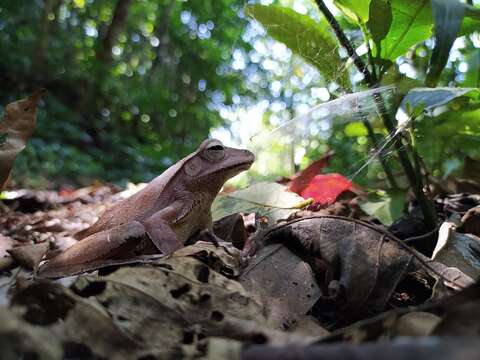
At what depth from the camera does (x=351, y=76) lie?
165 cm

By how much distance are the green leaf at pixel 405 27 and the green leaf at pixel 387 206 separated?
19.1 inches

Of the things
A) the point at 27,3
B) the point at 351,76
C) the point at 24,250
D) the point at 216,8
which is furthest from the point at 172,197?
the point at 216,8

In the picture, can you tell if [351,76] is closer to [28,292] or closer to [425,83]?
[425,83]

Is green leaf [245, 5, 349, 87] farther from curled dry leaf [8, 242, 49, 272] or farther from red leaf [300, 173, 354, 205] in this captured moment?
curled dry leaf [8, 242, 49, 272]

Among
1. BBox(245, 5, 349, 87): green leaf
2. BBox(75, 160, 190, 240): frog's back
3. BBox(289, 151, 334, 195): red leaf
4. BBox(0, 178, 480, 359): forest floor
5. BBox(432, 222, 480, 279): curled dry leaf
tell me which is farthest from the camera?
BBox(289, 151, 334, 195): red leaf

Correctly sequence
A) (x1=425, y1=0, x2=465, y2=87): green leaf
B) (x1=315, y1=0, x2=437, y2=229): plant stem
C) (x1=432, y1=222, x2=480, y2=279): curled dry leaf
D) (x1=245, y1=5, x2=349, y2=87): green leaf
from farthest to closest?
1. (x1=245, y1=5, x2=349, y2=87): green leaf
2. (x1=315, y1=0, x2=437, y2=229): plant stem
3. (x1=432, y1=222, x2=480, y2=279): curled dry leaf
4. (x1=425, y1=0, x2=465, y2=87): green leaf

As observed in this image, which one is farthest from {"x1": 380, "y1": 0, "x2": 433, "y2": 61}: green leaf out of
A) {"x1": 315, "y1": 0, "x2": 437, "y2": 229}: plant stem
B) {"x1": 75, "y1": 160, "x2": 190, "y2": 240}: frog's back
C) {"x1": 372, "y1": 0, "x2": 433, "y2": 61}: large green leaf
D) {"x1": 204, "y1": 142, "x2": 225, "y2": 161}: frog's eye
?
{"x1": 75, "y1": 160, "x2": 190, "y2": 240}: frog's back

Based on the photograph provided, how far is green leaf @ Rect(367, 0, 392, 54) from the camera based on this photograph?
135 cm

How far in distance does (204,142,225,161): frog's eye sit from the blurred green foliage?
5815 mm

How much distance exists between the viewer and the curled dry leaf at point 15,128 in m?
1.63

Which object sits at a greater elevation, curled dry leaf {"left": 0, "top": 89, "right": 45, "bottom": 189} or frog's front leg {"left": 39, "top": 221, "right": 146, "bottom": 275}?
curled dry leaf {"left": 0, "top": 89, "right": 45, "bottom": 189}

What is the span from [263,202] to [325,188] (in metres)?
0.36

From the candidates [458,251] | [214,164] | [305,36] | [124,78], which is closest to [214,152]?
[214,164]

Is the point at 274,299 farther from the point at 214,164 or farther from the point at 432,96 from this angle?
the point at 214,164
